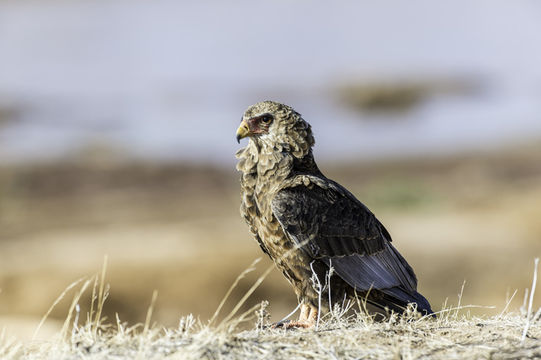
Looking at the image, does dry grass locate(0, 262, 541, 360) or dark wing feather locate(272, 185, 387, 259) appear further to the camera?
dark wing feather locate(272, 185, 387, 259)

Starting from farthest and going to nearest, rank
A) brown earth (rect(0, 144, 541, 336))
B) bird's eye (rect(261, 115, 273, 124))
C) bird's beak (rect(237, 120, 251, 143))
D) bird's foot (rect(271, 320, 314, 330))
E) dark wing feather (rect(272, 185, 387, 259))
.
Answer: brown earth (rect(0, 144, 541, 336)) < bird's eye (rect(261, 115, 273, 124)) < bird's beak (rect(237, 120, 251, 143)) < dark wing feather (rect(272, 185, 387, 259)) < bird's foot (rect(271, 320, 314, 330))

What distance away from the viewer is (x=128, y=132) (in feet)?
124

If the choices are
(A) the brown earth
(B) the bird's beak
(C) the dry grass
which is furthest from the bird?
(A) the brown earth

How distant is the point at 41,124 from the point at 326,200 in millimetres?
37225

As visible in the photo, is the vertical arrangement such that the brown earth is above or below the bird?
below

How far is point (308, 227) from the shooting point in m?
5.50

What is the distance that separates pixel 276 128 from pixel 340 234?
923mm

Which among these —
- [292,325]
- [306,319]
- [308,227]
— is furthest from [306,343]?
[308,227]

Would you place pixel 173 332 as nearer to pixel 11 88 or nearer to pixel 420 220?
pixel 420 220

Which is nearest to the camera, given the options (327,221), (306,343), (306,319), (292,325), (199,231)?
(306,343)

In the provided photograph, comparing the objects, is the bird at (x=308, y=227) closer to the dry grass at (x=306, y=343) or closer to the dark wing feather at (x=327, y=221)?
the dark wing feather at (x=327, y=221)

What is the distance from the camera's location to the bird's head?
5.81 meters

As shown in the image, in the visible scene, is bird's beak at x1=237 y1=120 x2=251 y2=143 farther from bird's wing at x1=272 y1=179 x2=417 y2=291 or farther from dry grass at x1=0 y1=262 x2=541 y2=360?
dry grass at x1=0 y1=262 x2=541 y2=360

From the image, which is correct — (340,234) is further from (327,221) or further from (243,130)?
(243,130)
